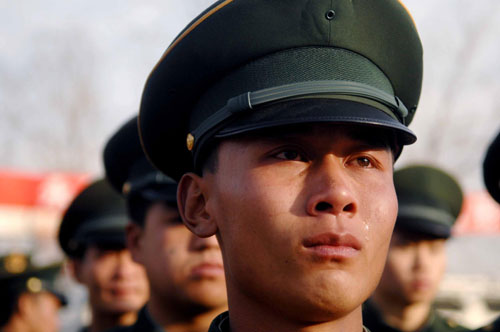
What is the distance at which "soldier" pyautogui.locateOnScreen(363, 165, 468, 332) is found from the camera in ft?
15.1

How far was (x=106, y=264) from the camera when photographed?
4660 mm

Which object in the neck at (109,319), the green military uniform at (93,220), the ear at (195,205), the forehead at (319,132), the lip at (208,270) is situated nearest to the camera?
the forehead at (319,132)

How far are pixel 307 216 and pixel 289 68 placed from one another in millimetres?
459

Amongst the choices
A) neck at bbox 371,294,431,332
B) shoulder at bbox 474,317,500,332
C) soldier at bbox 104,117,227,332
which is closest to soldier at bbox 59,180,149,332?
soldier at bbox 104,117,227,332

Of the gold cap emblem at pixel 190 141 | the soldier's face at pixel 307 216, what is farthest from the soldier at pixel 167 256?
the soldier's face at pixel 307 216

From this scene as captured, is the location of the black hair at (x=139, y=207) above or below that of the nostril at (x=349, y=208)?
below

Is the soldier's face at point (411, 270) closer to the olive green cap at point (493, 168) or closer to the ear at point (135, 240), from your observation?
the olive green cap at point (493, 168)

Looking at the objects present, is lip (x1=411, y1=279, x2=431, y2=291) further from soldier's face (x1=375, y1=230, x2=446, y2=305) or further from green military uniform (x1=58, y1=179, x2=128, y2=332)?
green military uniform (x1=58, y1=179, x2=128, y2=332)

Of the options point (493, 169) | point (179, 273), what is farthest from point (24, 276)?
point (493, 169)

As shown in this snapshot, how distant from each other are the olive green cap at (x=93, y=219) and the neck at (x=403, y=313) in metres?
1.89

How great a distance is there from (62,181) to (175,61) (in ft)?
62.0

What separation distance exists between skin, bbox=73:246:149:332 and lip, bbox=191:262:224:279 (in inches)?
62.6

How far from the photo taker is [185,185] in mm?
2145

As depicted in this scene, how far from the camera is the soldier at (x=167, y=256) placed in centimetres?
307
